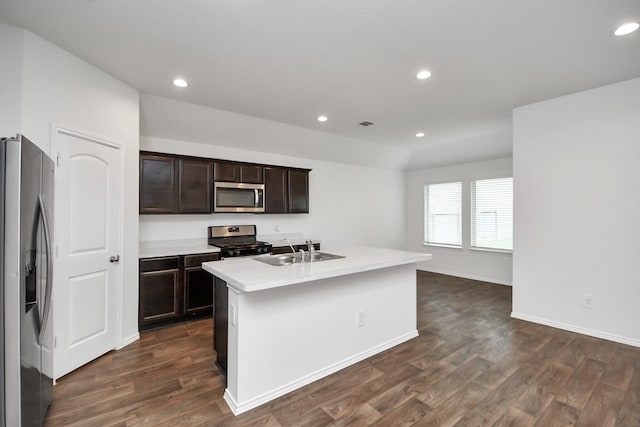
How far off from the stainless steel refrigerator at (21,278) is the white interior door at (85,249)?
96cm

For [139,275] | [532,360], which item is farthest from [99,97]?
[532,360]

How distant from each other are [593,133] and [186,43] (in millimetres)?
4281

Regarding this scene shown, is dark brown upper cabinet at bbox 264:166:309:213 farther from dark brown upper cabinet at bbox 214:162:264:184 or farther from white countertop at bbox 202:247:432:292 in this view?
white countertop at bbox 202:247:432:292

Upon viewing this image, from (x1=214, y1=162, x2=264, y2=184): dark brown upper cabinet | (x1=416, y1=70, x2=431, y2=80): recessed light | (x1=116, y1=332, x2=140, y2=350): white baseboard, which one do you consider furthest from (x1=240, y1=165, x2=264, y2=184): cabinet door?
(x1=416, y1=70, x2=431, y2=80): recessed light

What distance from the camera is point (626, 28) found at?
2.15 metres

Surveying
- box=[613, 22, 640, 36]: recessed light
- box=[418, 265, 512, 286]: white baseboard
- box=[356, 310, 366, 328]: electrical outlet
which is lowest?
box=[418, 265, 512, 286]: white baseboard

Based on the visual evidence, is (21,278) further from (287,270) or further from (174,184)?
(174,184)

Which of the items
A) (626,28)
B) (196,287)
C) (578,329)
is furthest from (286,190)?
(578,329)

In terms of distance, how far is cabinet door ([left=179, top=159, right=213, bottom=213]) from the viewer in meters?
3.91

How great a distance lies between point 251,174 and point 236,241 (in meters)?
1.08

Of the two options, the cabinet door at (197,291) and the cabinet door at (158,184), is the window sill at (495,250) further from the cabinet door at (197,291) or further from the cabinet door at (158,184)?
the cabinet door at (158,184)

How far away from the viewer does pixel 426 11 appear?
195 centimetres

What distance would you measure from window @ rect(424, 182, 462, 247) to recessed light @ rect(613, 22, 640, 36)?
4.11 m

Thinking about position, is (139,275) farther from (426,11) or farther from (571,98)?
(571,98)
